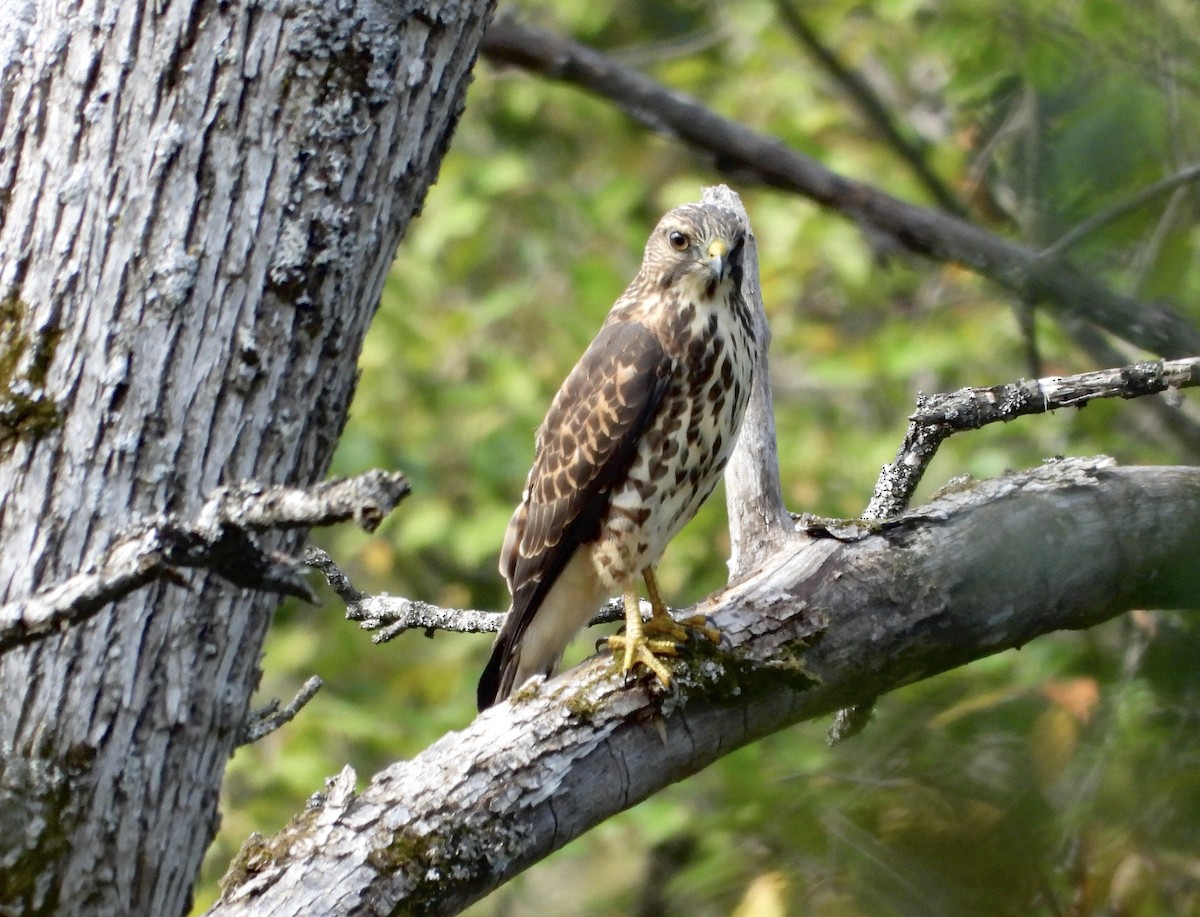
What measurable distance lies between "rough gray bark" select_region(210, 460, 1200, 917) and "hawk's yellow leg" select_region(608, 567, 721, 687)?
44mm

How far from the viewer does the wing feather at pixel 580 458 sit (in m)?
3.24

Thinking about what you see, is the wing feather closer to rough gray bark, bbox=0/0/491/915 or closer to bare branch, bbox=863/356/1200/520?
bare branch, bbox=863/356/1200/520

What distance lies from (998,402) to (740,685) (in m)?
0.76

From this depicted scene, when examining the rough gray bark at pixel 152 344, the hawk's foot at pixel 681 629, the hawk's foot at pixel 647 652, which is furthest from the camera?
the hawk's foot at pixel 681 629

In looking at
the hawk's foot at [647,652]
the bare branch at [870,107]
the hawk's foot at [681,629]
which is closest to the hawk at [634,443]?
the hawk's foot at [681,629]

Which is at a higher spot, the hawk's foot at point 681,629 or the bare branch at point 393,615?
the bare branch at point 393,615

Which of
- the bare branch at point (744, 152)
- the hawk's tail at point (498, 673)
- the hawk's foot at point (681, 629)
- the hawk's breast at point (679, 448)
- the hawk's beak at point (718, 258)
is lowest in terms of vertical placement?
the hawk's foot at point (681, 629)

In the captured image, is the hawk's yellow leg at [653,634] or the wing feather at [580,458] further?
the wing feather at [580,458]

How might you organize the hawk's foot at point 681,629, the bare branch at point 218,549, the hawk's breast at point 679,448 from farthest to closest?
the hawk's breast at point 679,448
the hawk's foot at point 681,629
the bare branch at point 218,549

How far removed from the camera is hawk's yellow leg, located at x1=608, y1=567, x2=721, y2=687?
253cm

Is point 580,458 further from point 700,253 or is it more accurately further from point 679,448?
point 700,253

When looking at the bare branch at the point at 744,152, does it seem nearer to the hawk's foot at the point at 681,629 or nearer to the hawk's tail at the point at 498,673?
the hawk's foot at the point at 681,629

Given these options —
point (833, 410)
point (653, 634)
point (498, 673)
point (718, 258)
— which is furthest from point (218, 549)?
point (833, 410)

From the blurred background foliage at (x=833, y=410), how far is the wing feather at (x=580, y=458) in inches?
26.7
